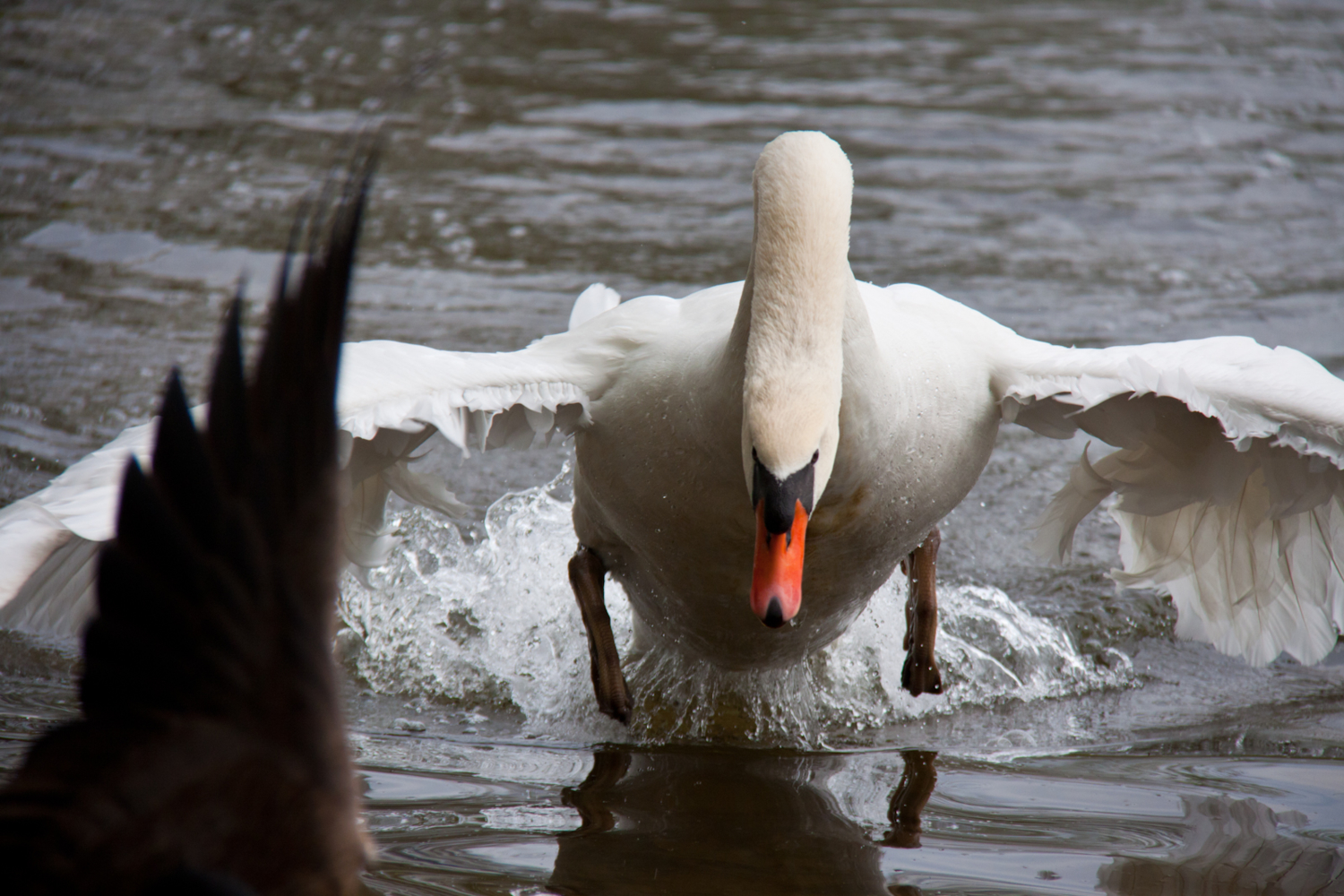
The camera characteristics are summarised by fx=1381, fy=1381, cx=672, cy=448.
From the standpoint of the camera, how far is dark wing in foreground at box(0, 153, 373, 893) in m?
1.77

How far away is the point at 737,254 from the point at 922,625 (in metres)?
5.37

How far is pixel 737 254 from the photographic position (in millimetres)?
9883

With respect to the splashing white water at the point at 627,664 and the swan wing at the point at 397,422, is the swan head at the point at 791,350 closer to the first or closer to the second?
the swan wing at the point at 397,422

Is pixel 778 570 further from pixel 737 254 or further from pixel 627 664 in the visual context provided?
pixel 737 254

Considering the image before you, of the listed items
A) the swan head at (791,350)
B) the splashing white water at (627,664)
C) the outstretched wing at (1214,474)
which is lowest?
the splashing white water at (627,664)

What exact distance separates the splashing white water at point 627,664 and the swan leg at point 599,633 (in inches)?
5.7

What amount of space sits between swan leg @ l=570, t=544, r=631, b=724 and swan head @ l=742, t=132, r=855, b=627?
57.1 inches

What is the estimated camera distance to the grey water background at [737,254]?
12.5ft

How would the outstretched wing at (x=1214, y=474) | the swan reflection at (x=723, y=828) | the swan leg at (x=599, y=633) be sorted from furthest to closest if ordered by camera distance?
1. the swan leg at (x=599, y=633)
2. the outstretched wing at (x=1214, y=474)
3. the swan reflection at (x=723, y=828)

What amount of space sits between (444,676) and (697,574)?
1427 mm

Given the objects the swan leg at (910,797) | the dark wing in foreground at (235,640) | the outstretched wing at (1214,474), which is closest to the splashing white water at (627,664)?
the swan leg at (910,797)

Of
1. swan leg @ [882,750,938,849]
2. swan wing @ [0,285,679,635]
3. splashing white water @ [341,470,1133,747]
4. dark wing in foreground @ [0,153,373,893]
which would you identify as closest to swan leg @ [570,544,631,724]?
splashing white water @ [341,470,1133,747]

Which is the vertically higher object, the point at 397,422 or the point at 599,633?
the point at 397,422

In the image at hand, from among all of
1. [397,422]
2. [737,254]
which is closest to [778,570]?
[397,422]
